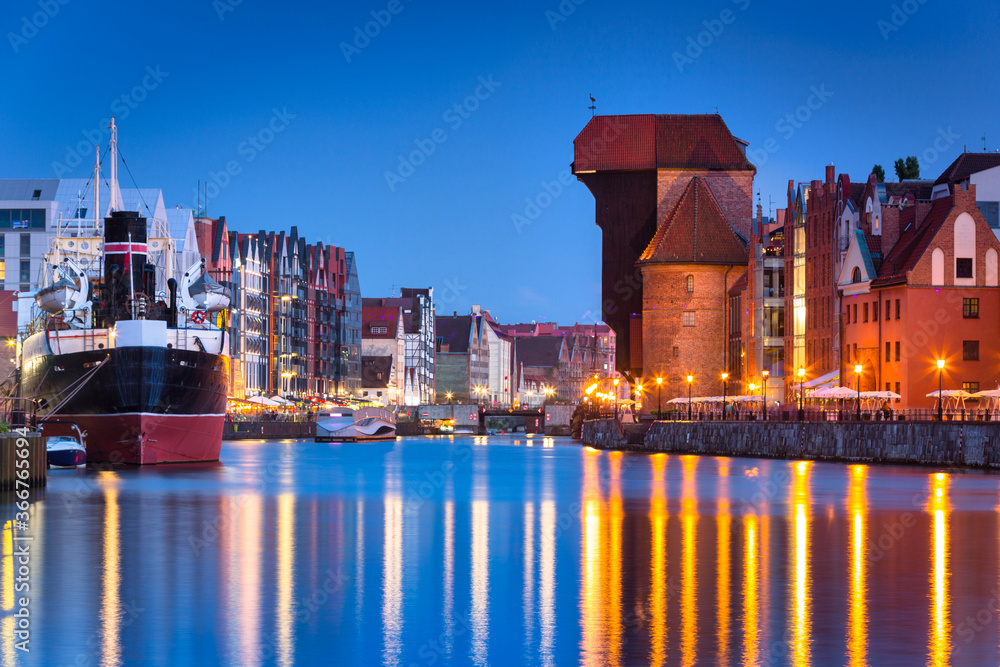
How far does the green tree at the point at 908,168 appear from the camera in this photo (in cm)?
10988

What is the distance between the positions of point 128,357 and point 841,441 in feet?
113

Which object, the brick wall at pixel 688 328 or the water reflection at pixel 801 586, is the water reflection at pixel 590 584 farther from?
the brick wall at pixel 688 328

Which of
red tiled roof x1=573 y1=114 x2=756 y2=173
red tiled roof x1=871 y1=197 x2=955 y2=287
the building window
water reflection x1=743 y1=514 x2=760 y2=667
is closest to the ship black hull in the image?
red tiled roof x1=871 y1=197 x2=955 y2=287

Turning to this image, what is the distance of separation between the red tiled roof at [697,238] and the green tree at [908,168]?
43.6 ft

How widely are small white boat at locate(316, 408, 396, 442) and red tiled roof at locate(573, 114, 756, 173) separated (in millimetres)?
35433

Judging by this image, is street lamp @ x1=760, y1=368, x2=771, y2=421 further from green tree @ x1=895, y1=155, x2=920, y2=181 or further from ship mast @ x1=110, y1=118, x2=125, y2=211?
ship mast @ x1=110, y1=118, x2=125, y2=211

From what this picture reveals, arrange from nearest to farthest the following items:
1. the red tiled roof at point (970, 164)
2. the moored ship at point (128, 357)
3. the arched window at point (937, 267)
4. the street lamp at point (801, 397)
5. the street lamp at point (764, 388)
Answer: the moored ship at point (128, 357), the arched window at point (937, 267), the street lamp at point (801, 397), the red tiled roof at point (970, 164), the street lamp at point (764, 388)

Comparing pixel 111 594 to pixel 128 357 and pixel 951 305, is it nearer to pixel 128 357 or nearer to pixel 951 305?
pixel 128 357

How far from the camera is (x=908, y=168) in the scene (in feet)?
362

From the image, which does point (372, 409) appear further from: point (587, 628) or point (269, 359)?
point (587, 628)

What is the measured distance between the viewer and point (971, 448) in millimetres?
60938

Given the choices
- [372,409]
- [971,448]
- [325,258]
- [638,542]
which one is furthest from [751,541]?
[325,258]

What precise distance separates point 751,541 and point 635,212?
3652 inches

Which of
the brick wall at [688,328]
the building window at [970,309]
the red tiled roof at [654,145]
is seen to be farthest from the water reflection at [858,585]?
the red tiled roof at [654,145]
